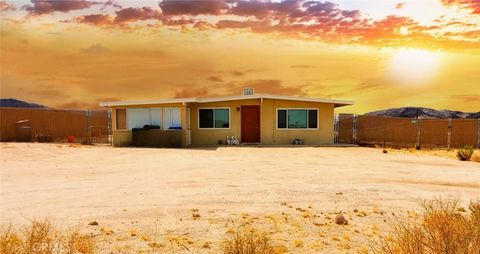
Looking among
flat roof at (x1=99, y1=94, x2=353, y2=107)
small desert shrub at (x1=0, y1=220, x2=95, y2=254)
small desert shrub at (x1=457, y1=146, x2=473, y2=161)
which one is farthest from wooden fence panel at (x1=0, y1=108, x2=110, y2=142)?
small desert shrub at (x1=0, y1=220, x2=95, y2=254)

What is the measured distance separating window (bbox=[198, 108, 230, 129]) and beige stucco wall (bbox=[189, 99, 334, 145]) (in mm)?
191

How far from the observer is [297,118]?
25750 millimetres

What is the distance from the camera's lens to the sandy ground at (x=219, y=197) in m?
6.71

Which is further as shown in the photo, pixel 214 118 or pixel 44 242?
pixel 214 118

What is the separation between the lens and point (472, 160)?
18859 millimetres

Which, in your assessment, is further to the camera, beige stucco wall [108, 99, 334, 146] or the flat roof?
beige stucco wall [108, 99, 334, 146]

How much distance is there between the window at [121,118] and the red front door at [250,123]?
7183 millimetres

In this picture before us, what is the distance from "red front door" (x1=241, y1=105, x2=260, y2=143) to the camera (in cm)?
2553

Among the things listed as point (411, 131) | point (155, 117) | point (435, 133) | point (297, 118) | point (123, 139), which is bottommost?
point (123, 139)

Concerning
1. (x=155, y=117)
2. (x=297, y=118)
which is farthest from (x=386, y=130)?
(x=155, y=117)

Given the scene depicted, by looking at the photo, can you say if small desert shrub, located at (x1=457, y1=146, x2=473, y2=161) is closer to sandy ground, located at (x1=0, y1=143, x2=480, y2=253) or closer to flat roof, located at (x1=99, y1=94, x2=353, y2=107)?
sandy ground, located at (x1=0, y1=143, x2=480, y2=253)

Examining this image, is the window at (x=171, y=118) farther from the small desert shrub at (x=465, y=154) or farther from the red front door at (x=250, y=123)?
the small desert shrub at (x=465, y=154)

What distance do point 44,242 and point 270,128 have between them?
66.2ft

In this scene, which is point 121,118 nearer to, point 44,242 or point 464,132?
point 464,132
